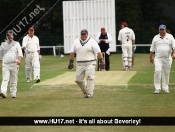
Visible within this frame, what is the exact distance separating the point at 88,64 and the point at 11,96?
2750mm

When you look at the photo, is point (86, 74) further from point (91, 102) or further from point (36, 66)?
point (36, 66)

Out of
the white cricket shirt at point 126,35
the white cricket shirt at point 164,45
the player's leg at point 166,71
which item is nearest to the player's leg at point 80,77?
the white cricket shirt at point 164,45

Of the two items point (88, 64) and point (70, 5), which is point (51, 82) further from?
point (70, 5)

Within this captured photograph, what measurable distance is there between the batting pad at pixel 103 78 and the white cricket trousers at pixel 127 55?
2.40 metres

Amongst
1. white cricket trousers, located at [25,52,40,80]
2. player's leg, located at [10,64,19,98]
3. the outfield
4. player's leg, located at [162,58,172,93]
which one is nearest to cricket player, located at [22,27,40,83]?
white cricket trousers, located at [25,52,40,80]

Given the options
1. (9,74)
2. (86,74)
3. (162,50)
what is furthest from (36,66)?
(162,50)

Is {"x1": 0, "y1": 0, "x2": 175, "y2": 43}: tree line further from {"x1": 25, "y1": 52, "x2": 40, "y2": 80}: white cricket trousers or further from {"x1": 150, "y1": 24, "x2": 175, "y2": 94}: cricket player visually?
{"x1": 150, "y1": 24, "x2": 175, "y2": 94}: cricket player

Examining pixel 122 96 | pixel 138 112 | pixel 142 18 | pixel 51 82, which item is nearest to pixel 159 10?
pixel 142 18

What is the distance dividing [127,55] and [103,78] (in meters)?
5.60

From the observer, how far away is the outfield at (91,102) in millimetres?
15695

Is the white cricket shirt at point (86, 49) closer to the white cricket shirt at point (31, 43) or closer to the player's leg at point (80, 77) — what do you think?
the player's leg at point (80, 77)

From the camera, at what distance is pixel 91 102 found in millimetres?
20375

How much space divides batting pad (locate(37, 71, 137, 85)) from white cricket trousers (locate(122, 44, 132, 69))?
7.87 feet

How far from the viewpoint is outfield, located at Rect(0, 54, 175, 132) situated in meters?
15.7
